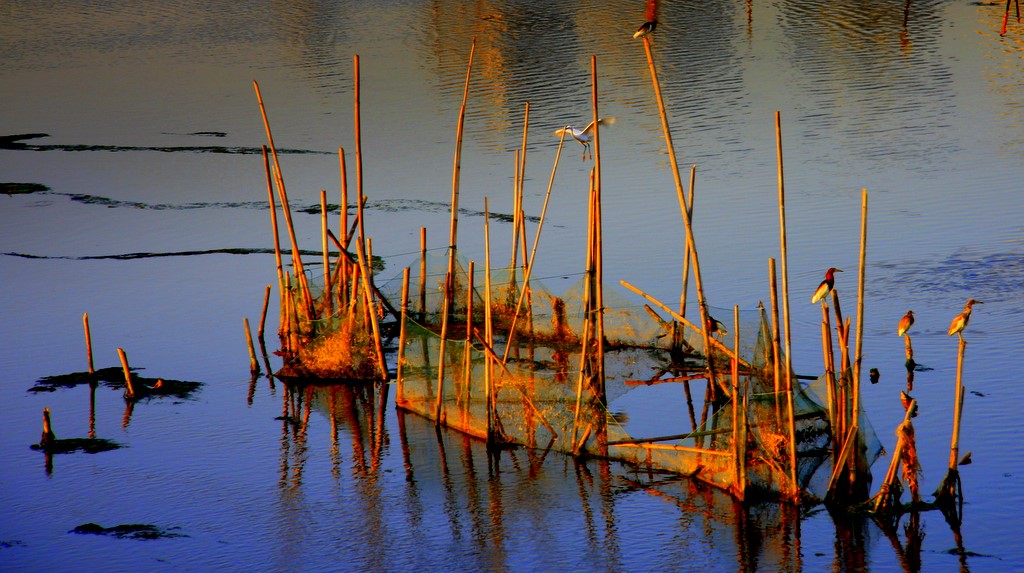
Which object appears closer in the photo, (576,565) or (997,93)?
(576,565)

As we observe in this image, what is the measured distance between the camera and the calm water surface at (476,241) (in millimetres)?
7648

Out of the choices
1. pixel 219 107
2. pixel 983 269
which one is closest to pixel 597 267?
pixel 983 269

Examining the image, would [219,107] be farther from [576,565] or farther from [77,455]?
[576,565]

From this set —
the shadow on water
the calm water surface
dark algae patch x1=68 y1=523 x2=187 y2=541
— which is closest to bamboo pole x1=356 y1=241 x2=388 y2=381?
the calm water surface

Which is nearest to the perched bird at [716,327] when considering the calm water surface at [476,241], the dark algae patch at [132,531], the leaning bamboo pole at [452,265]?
the calm water surface at [476,241]

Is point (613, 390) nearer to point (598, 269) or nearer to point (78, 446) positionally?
point (598, 269)

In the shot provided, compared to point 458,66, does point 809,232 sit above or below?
below

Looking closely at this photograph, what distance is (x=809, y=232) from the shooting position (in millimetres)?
14086

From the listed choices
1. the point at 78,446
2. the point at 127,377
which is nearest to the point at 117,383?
the point at 127,377

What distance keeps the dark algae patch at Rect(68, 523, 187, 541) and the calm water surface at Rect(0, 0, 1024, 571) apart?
9 cm

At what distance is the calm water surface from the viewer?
765 centimetres

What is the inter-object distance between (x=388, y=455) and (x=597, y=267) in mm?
1999

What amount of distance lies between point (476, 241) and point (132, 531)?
296 inches

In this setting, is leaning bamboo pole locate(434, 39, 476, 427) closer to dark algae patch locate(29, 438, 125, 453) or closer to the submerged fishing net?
the submerged fishing net
